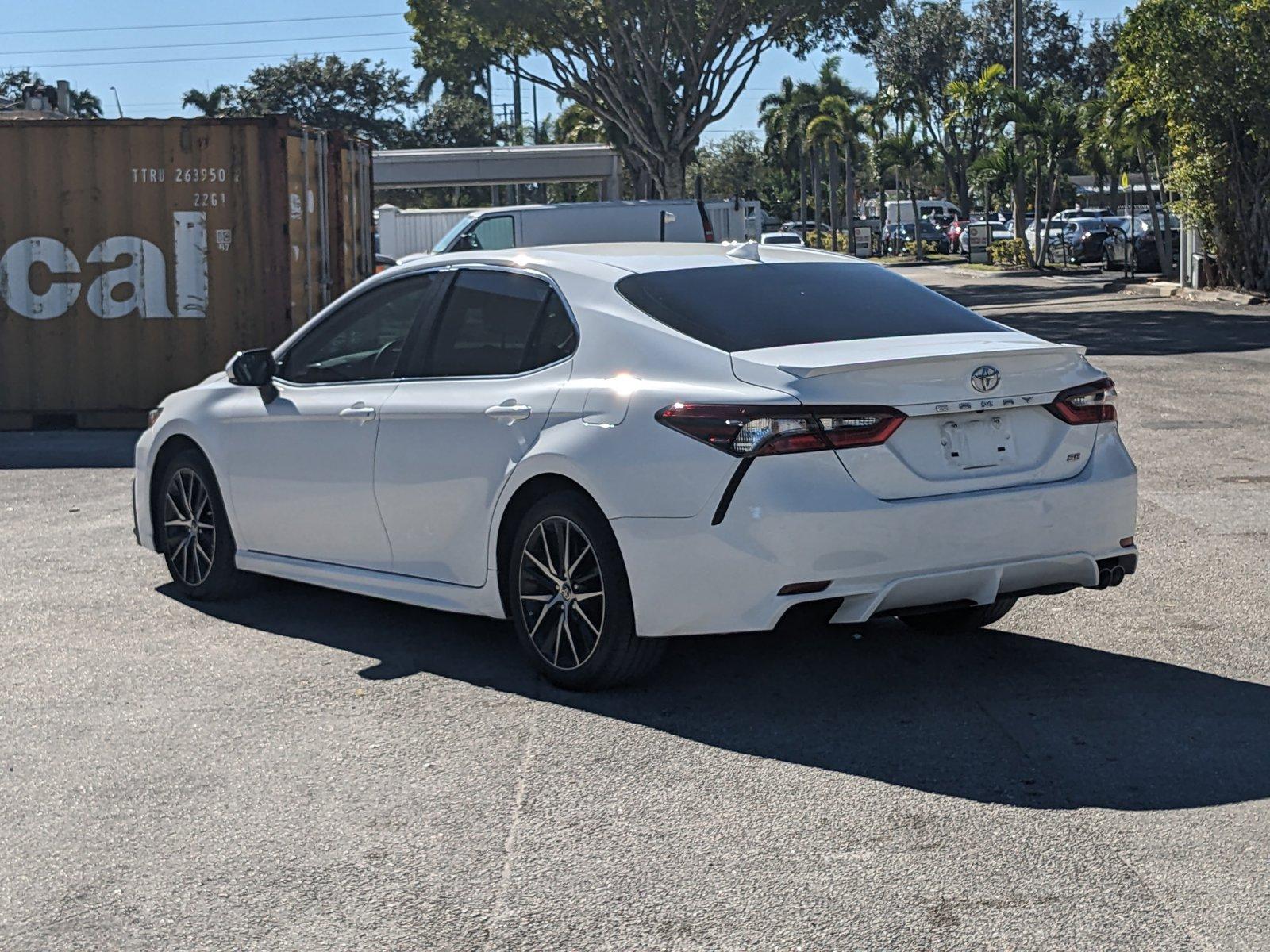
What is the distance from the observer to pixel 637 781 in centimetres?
508

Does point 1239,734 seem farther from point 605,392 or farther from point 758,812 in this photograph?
point 605,392

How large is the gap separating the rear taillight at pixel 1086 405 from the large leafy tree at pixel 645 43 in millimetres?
33350

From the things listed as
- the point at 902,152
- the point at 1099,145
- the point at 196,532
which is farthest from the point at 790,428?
the point at 902,152

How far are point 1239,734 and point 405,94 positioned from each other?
83.8 meters

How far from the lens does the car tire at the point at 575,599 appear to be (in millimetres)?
5777

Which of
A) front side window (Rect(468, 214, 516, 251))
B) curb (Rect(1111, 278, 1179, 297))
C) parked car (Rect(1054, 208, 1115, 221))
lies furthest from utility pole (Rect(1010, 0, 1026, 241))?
front side window (Rect(468, 214, 516, 251))

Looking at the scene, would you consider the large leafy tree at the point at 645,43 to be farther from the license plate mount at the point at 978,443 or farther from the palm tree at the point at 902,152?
the license plate mount at the point at 978,443

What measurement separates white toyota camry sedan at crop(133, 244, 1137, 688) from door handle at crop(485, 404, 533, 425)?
0.02 meters

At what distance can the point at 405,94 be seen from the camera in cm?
8581

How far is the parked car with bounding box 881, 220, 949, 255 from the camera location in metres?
68.1

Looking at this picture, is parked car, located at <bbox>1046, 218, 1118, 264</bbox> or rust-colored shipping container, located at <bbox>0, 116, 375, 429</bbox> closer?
rust-colored shipping container, located at <bbox>0, 116, 375, 429</bbox>

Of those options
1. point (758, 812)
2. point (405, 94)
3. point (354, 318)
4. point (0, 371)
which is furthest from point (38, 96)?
point (405, 94)

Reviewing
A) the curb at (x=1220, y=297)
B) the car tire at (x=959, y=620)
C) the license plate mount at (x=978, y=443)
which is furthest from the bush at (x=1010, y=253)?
the license plate mount at (x=978, y=443)

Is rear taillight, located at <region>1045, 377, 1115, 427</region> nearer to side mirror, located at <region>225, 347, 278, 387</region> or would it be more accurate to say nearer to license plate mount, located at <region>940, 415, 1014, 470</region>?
license plate mount, located at <region>940, 415, 1014, 470</region>
